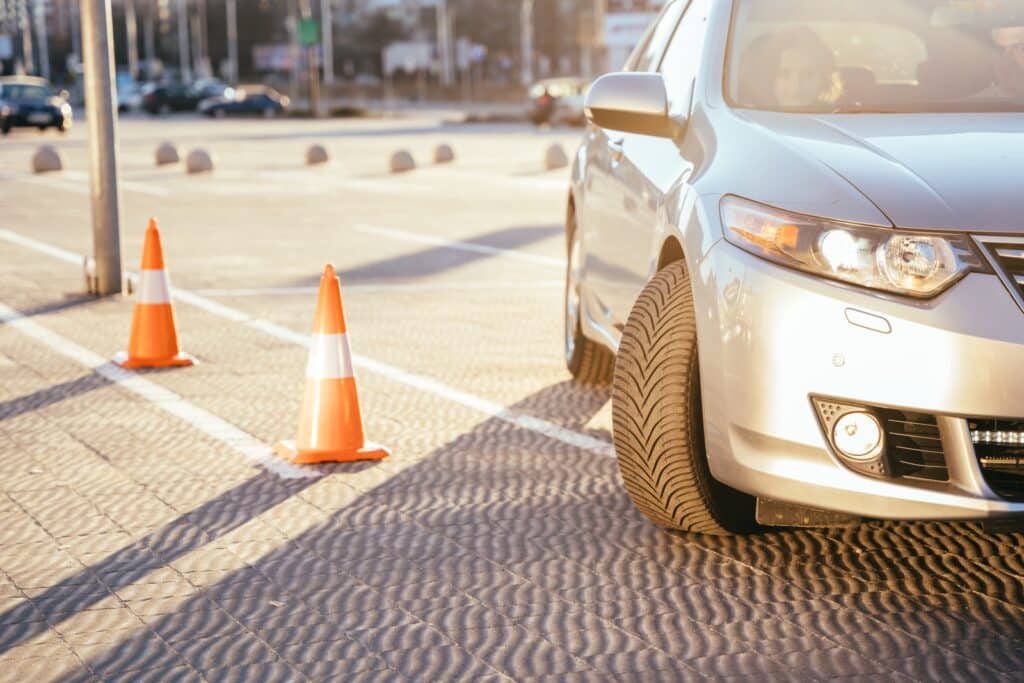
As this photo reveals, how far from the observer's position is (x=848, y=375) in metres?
4.11

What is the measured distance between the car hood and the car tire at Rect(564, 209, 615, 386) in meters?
2.59

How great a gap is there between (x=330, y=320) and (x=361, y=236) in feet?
31.2

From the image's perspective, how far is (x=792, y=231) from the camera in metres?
4.32

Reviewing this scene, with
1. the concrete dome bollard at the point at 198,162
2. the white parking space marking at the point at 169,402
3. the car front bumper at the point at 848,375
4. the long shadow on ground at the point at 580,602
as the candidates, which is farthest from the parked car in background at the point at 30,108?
the car front bumper at the point at 848,375

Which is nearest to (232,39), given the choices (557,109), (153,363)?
(557,109)

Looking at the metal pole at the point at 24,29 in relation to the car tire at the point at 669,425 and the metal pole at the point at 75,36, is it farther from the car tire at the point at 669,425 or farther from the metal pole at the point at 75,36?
the car tire at the point at 669,425

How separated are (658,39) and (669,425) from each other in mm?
2390

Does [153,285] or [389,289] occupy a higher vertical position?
[153,285]

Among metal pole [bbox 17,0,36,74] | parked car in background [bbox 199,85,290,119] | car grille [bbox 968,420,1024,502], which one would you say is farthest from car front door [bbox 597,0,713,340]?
metal pole [bbox 17,0,36,74]

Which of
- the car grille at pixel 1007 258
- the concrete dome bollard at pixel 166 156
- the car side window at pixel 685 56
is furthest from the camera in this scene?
the concrete dome bollard at pixel 166 156

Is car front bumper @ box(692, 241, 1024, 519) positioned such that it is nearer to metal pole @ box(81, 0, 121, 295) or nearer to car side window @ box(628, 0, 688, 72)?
car side window @ box(628, 0, 688, 72)

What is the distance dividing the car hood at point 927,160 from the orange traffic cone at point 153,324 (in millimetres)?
4091

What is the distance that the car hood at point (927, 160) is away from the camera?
4156 mm

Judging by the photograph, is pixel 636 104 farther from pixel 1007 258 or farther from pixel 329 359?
pixel 1007 258
